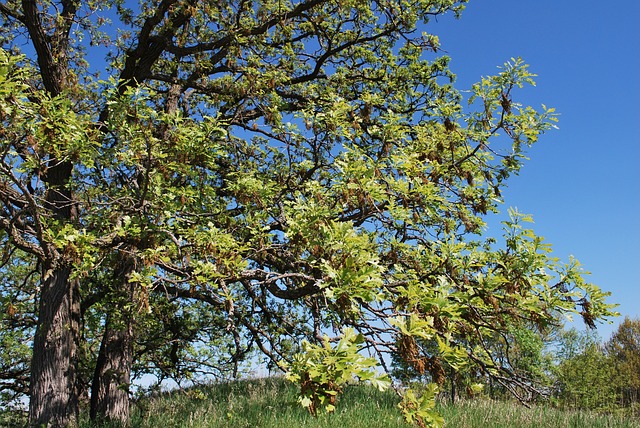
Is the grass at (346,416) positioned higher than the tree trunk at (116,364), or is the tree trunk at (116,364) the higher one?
the tree trunk at (116,364)

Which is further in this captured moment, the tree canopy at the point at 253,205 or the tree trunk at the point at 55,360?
the tree trunk at the point at 55,360

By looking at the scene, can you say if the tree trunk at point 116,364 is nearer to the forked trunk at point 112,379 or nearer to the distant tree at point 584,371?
the forked trunk at point 112,379

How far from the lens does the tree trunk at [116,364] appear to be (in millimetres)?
9883

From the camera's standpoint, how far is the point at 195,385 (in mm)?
14789

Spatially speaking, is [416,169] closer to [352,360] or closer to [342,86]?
[352,360]

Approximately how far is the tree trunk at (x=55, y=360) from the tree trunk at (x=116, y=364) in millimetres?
560

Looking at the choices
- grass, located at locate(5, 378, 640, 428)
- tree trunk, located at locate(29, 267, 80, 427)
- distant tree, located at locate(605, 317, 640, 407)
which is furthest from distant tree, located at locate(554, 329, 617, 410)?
tree trunk, located at locate(29, 267, 80, 427)

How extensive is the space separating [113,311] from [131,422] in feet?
7.36

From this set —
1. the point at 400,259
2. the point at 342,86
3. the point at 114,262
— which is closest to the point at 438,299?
the point at 400,259

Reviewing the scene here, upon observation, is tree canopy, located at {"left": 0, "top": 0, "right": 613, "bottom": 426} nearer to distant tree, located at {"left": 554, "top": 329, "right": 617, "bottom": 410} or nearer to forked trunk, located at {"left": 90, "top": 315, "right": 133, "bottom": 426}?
forked trunk, located at {"left": 90, "top": 315, "right": 133, "bottom": 426}

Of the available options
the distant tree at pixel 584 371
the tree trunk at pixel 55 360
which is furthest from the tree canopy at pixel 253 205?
the distant tree at pixel 584 371

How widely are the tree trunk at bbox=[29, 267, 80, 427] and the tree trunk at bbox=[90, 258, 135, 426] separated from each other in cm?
56

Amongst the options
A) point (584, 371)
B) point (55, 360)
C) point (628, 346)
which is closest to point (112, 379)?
point (55, 360)

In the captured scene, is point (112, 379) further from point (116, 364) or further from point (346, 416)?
point (346, 416)
